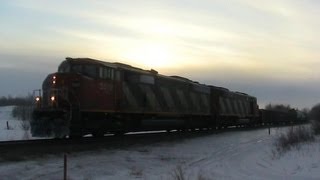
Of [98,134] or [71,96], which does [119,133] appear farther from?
[71,96]

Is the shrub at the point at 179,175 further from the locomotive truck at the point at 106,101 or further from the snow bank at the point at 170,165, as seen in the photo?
the locomotive truck at the point at 106,101

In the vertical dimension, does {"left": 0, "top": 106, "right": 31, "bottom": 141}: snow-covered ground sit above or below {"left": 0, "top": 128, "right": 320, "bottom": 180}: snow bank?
above

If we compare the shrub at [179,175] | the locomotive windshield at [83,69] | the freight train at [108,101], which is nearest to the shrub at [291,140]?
the freight train at [108,101]

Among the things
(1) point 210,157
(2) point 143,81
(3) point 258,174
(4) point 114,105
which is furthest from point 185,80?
(3) point 258,174

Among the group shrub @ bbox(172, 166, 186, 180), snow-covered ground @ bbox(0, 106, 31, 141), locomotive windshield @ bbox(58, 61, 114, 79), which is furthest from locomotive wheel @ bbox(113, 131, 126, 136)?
shrub @ bbox(172, 166, 186, 180)

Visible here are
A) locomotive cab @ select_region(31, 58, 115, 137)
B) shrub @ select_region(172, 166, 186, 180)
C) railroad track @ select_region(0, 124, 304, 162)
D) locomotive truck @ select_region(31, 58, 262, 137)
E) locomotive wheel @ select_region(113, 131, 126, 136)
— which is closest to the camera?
shrub @ select_region(172, 166, 186, 180)

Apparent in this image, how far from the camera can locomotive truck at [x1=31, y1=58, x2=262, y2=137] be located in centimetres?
2100

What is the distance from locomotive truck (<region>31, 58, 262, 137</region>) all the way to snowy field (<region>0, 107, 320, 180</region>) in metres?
2.13

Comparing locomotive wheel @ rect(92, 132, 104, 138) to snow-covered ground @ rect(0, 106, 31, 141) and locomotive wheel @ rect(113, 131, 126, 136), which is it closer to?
locomotive wheel @ rect(113, 131, 126, 136)

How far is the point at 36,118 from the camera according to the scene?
21.5 metres

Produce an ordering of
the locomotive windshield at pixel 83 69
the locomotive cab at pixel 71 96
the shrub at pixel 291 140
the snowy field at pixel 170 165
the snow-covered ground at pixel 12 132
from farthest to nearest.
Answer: the snow-covered ground at pixel 12 132
the shrub at pixel 291 140
the locomotive windshield at pixel 83 69
the locomotive cab at pixel 71 96
the snowy field at pixel 170 165

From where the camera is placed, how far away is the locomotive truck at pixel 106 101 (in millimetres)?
21000

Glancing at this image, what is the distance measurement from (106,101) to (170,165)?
6680 mm

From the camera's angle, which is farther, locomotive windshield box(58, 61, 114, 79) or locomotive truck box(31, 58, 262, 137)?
locomotive windshield box(58, 61, 114, 79)
